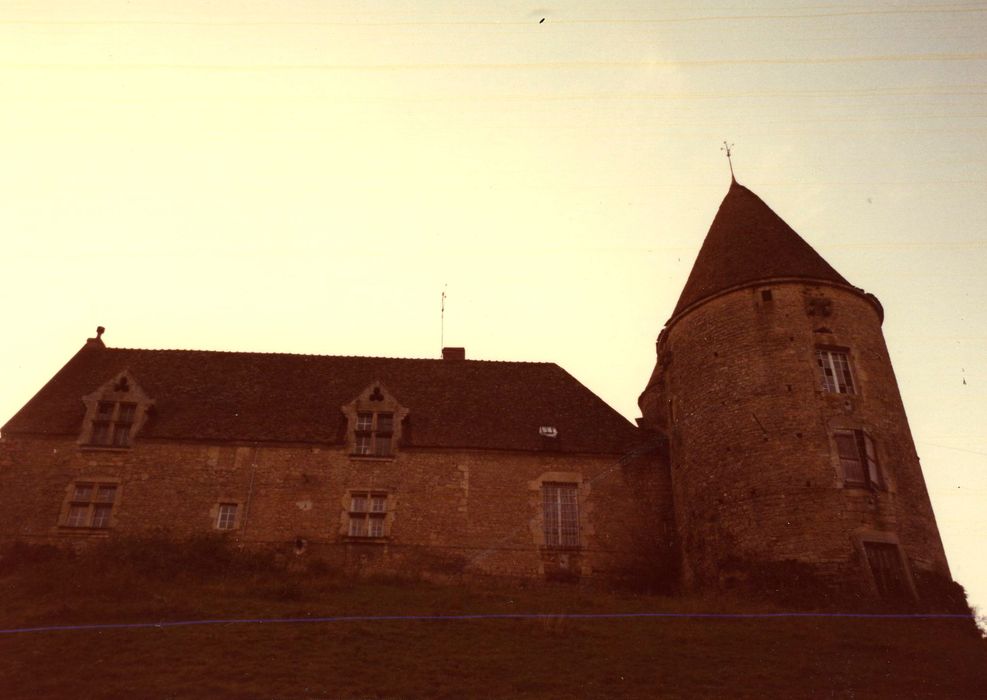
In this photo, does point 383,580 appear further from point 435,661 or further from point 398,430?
point 435,661

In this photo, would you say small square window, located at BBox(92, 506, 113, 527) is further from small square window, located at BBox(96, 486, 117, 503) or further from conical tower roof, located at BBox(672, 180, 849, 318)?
conical tower roof, located at BBox(672, 180, 849, 318)

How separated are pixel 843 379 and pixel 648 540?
6754 millimetres

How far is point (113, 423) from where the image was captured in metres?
23.7

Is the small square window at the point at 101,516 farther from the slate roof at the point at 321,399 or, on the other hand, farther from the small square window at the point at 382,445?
the small square window at the point at 382,445

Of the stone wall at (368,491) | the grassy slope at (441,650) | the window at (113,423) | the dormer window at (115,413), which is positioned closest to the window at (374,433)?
the stone wall at (368,491)

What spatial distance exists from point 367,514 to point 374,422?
291 centimetres

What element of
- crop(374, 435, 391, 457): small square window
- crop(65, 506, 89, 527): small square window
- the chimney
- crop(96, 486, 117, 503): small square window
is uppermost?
the chimney

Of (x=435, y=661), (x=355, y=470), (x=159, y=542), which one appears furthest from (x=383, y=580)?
(x=435, y=661)

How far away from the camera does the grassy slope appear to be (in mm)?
12586

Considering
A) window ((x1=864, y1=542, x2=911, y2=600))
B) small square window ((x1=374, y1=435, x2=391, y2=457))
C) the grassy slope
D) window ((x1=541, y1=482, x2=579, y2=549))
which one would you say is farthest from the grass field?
small square window ((x1=374, y1=435, x2=391, y2=457))

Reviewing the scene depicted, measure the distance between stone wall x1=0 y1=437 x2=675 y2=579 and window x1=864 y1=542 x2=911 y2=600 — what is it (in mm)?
5493

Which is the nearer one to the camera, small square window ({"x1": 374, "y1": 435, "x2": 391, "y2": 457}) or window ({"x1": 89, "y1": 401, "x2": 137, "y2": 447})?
window ({"x1": 89, "y1": 401, "x2": 137, "y2": 447})

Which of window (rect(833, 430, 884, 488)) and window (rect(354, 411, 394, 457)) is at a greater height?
window (rect(354, 411, 394, 457))

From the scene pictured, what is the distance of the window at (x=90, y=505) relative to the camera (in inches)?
872
